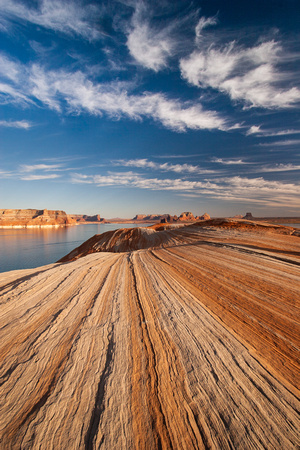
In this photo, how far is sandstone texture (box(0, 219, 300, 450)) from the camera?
63.7 inches

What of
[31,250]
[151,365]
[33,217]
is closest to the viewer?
[151,365]

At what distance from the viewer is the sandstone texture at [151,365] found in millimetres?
1618

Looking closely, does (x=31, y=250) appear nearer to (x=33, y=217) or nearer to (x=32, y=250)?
(x=32, y=250)

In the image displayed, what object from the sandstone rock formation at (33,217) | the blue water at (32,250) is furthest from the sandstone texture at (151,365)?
the sandstone rock formation at (33,217)

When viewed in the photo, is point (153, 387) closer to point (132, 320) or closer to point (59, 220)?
point (132, 320)

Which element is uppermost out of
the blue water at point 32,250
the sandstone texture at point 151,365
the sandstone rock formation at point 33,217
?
the sandstone rock formation at point 33,217

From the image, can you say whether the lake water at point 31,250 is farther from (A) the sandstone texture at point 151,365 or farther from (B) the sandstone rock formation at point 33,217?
(B) the sandstone rock formation at point 33,217

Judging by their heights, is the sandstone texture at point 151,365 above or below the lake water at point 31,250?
above

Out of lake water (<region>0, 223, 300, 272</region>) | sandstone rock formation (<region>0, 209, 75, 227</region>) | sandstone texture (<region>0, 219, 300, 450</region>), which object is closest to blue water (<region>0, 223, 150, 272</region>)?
lake water (<region>0, 223, 300, 272</region>)

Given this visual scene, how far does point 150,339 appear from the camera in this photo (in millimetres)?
2842

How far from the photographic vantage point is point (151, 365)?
2342 millimetres

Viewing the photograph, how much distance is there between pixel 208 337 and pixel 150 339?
0.90 meters

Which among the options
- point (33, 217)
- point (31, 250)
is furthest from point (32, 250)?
point (33, 217)

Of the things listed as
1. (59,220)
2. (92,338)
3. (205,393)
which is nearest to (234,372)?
(205,393)
